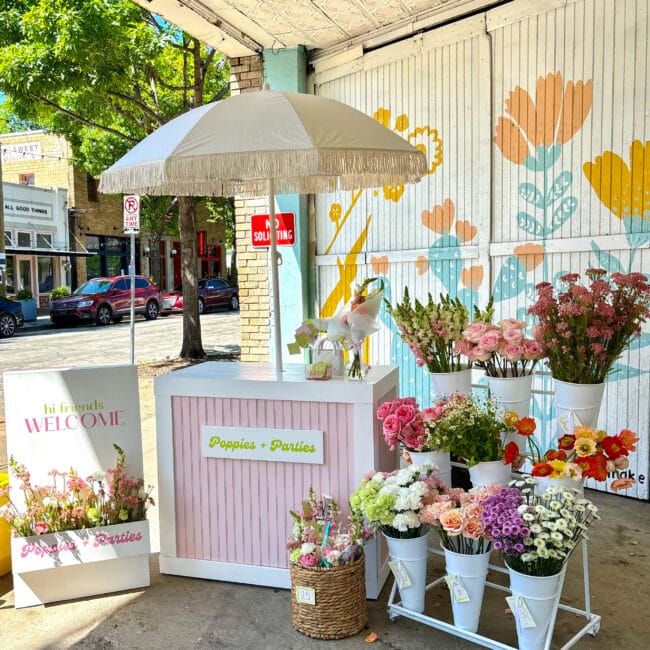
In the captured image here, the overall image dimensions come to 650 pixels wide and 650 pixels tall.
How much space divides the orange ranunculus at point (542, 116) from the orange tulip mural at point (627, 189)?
340mm

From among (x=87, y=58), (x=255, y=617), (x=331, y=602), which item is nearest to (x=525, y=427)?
(x=331, y=602)

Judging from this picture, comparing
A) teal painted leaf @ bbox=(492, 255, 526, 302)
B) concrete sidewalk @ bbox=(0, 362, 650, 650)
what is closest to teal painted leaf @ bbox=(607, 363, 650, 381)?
teal painted leaf @ bbox=(492, 255, 526, 302)

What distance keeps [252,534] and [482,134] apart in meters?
3.43

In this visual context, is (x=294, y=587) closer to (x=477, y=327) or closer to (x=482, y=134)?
(x=477, y=327)

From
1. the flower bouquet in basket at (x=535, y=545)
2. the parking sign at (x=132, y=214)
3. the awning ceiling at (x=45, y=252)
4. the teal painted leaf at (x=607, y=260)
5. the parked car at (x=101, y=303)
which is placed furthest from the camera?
the awning ceiling at (x=45, y=252)

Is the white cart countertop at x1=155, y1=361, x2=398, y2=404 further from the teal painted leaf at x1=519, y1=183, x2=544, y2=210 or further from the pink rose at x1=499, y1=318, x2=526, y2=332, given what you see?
the teal painted leaf at x1=519, y1=183, x2=544, y2=210

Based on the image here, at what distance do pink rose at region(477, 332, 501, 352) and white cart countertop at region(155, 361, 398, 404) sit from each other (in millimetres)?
527

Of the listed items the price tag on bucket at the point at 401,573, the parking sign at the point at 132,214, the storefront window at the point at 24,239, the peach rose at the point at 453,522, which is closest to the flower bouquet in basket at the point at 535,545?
the peach rose at the point at 453,522

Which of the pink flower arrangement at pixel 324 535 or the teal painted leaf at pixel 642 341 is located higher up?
the teal painted leaf at pixel 642 341

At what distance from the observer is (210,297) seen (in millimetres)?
24672

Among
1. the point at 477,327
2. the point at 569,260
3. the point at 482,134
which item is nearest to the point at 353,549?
the point at 477,327

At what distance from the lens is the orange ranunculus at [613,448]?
8.80ft

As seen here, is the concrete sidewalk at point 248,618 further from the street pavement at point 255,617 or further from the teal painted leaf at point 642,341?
the teal painted leaf at point 642,341

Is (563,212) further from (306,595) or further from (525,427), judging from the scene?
(306,595)
